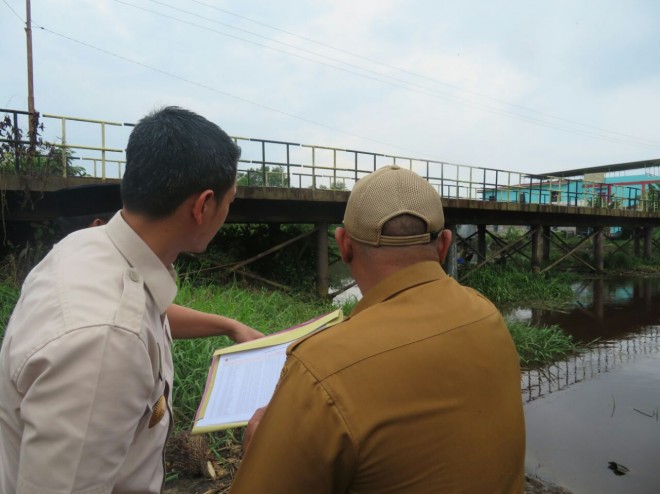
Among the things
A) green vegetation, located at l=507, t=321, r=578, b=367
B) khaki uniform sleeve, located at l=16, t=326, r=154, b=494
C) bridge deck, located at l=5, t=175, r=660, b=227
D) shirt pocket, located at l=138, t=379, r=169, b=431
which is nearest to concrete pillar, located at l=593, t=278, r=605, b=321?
bridge deck, located at l=5, t=175, r=660, b=227

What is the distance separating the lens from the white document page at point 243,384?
1355 mm

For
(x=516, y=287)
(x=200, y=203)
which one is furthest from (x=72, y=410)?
(x=516, y=287)

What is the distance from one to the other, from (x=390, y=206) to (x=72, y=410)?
29.0 inches

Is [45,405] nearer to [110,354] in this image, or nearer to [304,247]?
[110,354]

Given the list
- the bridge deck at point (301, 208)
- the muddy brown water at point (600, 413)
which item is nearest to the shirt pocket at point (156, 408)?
the muddy brown water at point (600, 413)

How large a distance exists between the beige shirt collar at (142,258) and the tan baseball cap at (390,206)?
0.46 meters

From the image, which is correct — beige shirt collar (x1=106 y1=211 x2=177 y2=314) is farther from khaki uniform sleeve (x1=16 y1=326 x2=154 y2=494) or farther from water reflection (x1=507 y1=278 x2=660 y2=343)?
water reflection (x1=507 y1=278 x2=660 y2=343)

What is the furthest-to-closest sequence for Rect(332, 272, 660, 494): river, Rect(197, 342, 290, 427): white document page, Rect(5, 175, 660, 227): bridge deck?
Rect(5, 175, 660, 227): bridge deck
Rect(332, 272, 660, 494): river
Rect(197, 342, 290, 427): white document page

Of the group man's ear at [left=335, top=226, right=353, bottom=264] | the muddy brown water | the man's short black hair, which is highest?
the man's short black hair

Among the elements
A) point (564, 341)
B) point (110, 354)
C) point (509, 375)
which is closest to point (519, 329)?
point (564, 341)

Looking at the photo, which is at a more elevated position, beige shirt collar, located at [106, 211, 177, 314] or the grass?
beige shirt collar, located at [106, 211, 177, 314]

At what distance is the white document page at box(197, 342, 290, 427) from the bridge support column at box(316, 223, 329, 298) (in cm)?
836

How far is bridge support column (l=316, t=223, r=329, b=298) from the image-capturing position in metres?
9.98

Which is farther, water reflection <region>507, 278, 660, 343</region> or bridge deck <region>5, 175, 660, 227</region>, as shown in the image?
water reflection <region>507, 278, 660, 343</region>
